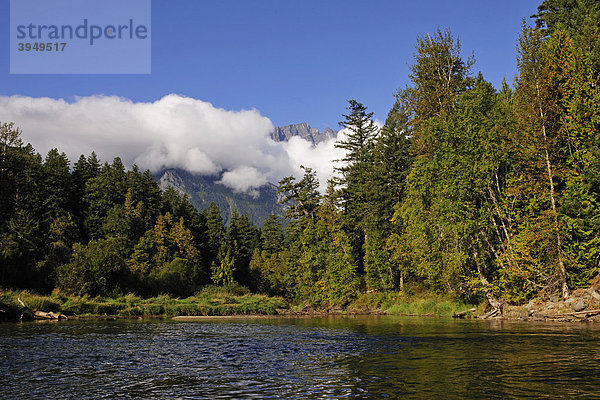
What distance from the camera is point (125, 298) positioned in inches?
2044

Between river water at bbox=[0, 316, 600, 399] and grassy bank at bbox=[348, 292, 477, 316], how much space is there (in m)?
21.7

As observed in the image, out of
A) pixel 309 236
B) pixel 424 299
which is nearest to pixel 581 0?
pixel 424 299

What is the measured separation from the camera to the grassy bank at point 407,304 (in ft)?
142

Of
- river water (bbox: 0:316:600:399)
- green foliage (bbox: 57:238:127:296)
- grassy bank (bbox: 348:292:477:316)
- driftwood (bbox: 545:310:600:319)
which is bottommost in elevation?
grassy bank (bbox: 348:292:477:316)

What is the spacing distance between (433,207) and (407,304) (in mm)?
14497

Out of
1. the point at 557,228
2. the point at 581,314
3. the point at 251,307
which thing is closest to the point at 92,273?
the point at 251,307

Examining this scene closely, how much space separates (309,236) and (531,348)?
55588 millimetres

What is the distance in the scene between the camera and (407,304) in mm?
50875

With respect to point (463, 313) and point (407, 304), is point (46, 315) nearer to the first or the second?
point (463, 313)

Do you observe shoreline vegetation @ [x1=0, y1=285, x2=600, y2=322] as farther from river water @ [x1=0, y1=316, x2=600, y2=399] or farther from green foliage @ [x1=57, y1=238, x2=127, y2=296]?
river water @ [x1=0, y1=316, x2=600, y2=399]

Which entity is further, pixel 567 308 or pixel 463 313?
pixel 463 313

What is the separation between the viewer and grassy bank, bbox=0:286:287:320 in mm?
38656

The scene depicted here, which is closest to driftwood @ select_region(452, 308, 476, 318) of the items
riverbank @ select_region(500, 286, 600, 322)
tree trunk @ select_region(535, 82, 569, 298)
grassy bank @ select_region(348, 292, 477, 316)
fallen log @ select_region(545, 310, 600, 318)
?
grassy bank @ select_region(348, 292, 477, 316)

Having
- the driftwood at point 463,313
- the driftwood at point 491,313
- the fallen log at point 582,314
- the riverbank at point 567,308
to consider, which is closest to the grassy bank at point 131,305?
the driftwood at point 463,313
